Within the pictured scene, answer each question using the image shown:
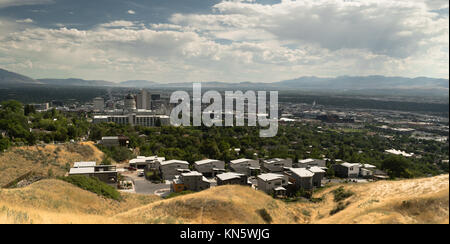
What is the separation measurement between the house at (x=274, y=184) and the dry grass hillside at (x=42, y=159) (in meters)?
15.3

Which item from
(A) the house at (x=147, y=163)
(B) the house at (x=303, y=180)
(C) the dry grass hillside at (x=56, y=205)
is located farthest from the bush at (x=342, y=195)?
(A) the house at (x=147, y=163)

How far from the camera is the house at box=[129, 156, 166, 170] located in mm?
26531

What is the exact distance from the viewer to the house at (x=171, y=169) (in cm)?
2507

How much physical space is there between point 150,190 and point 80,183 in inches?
227

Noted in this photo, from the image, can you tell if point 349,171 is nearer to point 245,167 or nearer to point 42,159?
point 245,167

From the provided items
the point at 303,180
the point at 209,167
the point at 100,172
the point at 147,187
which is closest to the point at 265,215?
the point at 303,180

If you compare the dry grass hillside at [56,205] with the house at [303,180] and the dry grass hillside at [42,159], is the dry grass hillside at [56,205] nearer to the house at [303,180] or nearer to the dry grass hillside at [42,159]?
the dry grass hillside at [42,159]

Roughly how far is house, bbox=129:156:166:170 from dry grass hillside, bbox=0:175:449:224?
395 inches

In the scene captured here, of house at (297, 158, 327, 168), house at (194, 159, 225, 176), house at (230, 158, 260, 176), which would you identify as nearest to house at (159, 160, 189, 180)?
house at (194, 159, 225, 176)

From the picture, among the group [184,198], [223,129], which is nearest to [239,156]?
[223,129]

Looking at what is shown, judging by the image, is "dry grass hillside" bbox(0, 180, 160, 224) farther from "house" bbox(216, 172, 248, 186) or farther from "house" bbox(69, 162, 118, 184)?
"house" bbox(216, 172, 248, 186)

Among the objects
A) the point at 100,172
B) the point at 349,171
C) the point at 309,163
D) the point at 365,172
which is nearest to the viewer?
the point at 100,172

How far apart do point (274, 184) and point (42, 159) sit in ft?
61.4

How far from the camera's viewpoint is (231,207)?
36.8 ft
